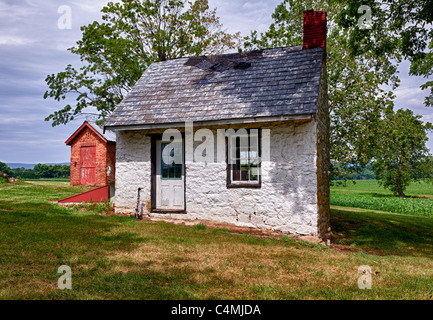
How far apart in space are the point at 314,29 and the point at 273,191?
596 centimetres

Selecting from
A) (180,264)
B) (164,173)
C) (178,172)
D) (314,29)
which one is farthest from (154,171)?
(314,29)

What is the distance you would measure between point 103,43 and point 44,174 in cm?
2903

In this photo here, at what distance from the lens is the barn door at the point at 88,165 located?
22906 millimetres

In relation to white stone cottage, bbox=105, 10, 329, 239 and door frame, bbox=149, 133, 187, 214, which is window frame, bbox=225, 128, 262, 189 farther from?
door frame, bbox=149, 133, 187, 214

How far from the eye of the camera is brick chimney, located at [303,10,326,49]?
10906mm

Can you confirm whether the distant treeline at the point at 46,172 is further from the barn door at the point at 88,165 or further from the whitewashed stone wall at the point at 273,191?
the whitewashed stone wall at the point at 273,191

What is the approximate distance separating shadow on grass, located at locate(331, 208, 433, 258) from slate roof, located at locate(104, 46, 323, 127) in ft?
13.9

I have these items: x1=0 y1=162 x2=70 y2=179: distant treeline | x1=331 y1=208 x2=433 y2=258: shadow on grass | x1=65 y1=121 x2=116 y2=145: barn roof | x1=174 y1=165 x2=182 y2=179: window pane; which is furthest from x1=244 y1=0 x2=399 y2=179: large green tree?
x1=0 y1=162 x2=70 y2=179: distant treeline

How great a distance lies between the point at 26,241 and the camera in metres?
6.37

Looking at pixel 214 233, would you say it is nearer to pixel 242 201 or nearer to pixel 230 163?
pixel 242 201

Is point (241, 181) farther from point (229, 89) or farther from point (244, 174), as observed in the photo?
point (229, 89)

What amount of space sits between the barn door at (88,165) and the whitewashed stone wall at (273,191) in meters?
Result: 14.1

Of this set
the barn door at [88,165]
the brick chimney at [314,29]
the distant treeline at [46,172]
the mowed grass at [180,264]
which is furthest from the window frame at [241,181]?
the distant treeline at [46,172]
